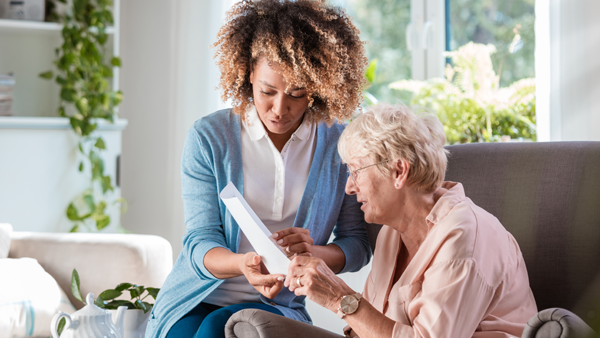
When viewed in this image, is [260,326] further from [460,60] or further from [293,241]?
[460,60]

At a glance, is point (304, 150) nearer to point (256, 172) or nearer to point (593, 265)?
point (256, 172)

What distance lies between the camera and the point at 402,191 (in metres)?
1.20

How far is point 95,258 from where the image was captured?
1.91 metres

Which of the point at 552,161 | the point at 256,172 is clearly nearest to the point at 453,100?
the point at 552,161

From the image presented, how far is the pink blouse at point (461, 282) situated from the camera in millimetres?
1003

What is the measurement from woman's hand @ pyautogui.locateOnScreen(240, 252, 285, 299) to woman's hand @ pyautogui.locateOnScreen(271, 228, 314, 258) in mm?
78

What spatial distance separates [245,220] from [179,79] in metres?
1.91

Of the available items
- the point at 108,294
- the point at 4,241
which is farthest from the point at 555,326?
the point at 4,241

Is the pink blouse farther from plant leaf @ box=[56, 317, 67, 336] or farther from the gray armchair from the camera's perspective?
plant leaf @ box=[56, 317, 67, 336]

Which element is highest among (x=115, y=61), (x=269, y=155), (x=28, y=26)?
(x=28, y=26)

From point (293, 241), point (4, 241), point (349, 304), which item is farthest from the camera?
point (4, 241)

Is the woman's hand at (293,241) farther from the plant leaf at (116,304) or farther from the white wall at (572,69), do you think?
the white wall at (572,69)

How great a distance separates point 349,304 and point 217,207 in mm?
490

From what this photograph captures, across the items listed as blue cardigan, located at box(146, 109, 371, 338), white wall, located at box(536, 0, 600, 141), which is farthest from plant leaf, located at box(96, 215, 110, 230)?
white wall, located at box(536, 0, 600, 141)
